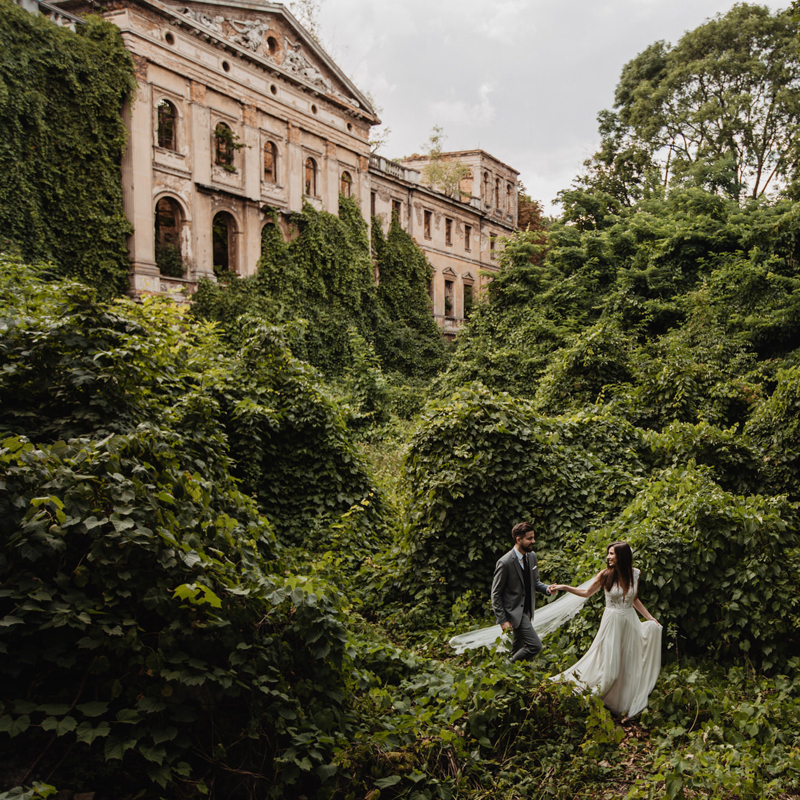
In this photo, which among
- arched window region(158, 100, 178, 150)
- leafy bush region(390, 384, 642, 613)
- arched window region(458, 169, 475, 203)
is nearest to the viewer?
leafy bush region(390, 384, 642, 613)

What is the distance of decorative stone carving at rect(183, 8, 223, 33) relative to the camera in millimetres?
21780

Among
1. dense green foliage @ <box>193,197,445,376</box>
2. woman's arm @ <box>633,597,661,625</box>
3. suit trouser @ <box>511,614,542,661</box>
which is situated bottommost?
suit trouser @ <box>511,614,542,661</box>

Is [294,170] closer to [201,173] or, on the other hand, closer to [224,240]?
[224,240]

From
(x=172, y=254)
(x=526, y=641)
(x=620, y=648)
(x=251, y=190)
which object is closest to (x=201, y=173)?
(x=251, y=190)

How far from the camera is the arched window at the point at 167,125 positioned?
21.5m

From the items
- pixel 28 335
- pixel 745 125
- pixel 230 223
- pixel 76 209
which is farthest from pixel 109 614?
pixel 745 125

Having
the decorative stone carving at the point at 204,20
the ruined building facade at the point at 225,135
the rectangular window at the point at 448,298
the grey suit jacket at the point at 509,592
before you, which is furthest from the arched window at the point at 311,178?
the grey suit jacket at the point at 509,592

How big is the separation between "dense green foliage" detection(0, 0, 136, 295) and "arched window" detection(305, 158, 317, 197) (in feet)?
28.9

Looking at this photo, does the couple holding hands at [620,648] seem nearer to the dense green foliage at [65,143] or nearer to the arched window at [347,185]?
the dense green foliage at [65,143]

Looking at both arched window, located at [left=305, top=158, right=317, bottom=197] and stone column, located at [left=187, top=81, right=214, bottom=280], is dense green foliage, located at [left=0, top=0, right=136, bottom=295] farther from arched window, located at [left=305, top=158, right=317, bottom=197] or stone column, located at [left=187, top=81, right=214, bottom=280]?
arched window, located at [left=305, top=158, right=317, bottom=197]

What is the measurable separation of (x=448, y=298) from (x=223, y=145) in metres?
17.6

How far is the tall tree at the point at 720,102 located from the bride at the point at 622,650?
2539 cm

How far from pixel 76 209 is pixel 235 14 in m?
10.4

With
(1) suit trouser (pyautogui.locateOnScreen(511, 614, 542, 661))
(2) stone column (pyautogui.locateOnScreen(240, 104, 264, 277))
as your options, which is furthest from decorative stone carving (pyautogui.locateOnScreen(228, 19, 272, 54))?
(1) suit trouser (pyautogui.locateOnScreen(511, 614, 542, 661))
